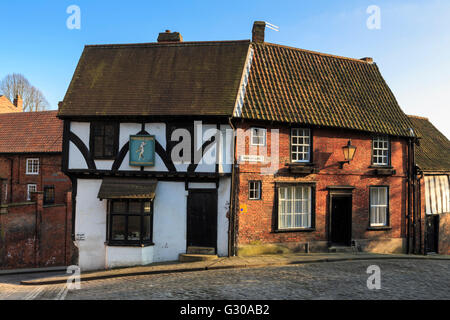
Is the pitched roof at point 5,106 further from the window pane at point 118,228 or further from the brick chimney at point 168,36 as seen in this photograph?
the window pane at point 118,228

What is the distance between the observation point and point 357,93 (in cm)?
1709

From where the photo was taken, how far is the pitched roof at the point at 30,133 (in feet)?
90.9

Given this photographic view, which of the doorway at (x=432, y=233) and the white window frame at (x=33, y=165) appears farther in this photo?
the white window frame at (x=33, y=165)

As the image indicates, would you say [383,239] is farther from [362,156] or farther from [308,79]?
[308,79]

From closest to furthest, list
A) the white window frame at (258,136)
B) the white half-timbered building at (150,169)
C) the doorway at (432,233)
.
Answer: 1. the white half-timbered building at (150,169)
2. the white window frame at (258,136)
3. the doorway at (432,233)

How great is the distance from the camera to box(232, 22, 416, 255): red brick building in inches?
556

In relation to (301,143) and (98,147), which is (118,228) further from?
(301,143)

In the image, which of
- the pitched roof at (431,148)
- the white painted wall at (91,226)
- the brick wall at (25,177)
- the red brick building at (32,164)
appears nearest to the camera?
the white painted wall at (91,226)

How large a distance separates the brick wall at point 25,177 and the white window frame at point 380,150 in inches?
877

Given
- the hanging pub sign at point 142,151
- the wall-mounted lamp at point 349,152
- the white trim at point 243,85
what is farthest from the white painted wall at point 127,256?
the wall-mounted lamp at point 349,152

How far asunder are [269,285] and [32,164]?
82.7 ft

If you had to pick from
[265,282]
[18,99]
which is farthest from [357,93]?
[18,99]
